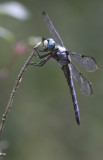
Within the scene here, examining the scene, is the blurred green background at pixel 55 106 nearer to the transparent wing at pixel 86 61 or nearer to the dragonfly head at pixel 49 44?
the transparent wing at pixel 86 61

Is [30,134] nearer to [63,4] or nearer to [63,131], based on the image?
[63,131]

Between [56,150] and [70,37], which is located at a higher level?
[70,37]

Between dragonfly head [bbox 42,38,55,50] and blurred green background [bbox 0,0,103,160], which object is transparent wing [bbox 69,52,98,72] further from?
blurred green background [bbox 0,0,103,160]

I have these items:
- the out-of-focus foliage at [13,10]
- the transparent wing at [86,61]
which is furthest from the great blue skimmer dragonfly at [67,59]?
→ the out-of-focus foliage at [13,10]

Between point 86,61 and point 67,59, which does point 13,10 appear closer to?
point 67,59

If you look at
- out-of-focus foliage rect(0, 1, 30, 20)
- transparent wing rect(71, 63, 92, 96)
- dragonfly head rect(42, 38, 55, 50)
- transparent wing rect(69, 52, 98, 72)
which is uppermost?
out-of-focus foliage rect(0, 1, 30, 20)

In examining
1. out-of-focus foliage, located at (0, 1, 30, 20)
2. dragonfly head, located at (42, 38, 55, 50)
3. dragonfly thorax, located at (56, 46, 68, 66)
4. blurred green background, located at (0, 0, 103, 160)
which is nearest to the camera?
dragonfly head, located at (42, 38, 55, 50)

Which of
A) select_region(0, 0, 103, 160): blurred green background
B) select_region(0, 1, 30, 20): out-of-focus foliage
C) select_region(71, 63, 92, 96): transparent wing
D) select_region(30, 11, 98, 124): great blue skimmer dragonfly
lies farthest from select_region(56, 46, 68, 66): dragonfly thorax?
select_region(0, 0, 103, 160): blurred green background

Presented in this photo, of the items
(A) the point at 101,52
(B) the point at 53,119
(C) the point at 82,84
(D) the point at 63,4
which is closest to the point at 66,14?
(D) the point at 63,4
